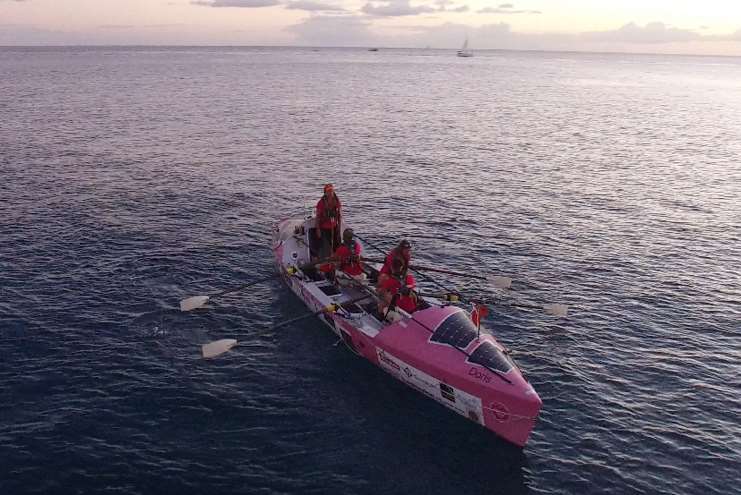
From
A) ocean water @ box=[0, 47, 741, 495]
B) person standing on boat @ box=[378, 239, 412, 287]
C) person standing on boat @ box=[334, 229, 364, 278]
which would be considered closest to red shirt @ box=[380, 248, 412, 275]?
person standing on boat @ box=[378, 239, 412, 287]

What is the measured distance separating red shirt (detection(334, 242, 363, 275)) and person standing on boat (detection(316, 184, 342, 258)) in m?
1.77

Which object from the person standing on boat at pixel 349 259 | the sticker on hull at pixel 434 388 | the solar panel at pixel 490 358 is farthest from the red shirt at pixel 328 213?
the solar panel at pixel 490 358

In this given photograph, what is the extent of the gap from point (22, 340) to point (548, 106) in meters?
105

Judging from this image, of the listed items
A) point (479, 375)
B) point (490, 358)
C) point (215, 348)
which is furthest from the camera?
point (215, 348)

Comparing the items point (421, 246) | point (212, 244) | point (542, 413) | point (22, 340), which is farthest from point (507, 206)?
point (22, 340)

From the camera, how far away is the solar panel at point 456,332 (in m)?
18.4

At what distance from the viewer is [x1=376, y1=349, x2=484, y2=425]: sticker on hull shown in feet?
58.0

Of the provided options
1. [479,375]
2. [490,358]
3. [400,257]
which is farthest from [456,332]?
[400,257]

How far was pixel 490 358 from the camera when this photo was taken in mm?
17562

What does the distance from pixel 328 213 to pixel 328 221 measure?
1.21 feet

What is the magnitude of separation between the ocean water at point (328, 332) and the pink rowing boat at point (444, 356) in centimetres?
80

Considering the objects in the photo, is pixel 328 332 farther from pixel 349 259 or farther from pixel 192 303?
pixel 192 303

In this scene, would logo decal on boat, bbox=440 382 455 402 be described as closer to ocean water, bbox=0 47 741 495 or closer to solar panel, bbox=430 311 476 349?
ocean water, bbox=0 47 741 495

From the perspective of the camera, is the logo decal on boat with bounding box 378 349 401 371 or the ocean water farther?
the logo decal on boat with bounding box 378 349 401 371
